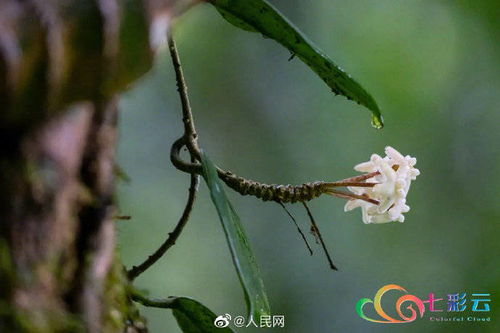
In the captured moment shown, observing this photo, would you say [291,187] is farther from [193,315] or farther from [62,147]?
[62,147]

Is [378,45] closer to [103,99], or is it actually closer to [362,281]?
[362,281]

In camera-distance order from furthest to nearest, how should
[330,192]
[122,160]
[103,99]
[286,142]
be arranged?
[286,142]
[122,160]
[330,192]
[103,99]

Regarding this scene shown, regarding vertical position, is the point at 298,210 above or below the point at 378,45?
below

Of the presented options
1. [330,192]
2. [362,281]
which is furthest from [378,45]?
[330,192]

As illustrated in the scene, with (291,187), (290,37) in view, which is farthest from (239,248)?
(290,37)

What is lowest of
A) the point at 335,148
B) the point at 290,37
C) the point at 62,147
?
the point at 62,147

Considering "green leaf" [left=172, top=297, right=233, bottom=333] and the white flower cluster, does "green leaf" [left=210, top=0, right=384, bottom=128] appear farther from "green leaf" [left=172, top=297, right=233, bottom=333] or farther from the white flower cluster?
"green leaf" [left=172, top=297, right=233, bottom=333]
